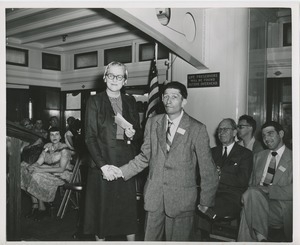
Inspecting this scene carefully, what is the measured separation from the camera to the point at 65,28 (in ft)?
19.8

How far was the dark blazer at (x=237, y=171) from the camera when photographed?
9.80ft

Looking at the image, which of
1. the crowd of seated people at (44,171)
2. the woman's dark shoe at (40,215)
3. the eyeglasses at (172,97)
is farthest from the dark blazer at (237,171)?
the woman's dark shoe at (40,215)

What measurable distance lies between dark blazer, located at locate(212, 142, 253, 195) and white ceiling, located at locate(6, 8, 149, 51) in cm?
346

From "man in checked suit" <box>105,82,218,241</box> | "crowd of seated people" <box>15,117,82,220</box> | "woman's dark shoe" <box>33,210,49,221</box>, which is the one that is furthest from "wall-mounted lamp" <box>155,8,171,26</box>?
"woman's dark shoe" <box>33,210,49,221</box>

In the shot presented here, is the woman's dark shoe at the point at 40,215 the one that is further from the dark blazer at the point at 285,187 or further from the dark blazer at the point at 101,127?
the dark blazer at the point at 285,187

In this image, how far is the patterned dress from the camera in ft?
13.2

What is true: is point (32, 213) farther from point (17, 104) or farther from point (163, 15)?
point (17, 104)

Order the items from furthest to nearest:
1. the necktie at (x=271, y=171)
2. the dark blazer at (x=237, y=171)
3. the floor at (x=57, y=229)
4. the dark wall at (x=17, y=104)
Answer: the dark wall at (x=17, y=104) < the floor at (x=57, y=229) < the dark blazer at (x=237, y=171) < the necktie at (x=271, y=171)

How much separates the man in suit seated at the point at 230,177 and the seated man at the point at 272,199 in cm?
19

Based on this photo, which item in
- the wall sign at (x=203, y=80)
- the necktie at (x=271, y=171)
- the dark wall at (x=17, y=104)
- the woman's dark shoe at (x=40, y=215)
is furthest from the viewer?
the dark wall at (x=17, y=104)

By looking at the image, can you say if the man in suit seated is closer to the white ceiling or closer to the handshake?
the handshake

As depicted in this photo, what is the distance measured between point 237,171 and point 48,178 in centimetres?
251

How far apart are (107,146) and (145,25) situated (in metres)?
1.16

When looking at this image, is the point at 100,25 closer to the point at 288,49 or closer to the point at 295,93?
the point at 288,49
